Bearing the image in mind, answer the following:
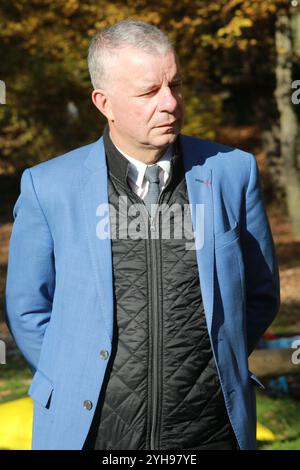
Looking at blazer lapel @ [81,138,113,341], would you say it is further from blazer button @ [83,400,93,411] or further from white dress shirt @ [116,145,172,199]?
blazer button @ [83,400,93,411]

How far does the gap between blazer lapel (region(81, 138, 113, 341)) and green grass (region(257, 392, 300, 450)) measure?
2866mm

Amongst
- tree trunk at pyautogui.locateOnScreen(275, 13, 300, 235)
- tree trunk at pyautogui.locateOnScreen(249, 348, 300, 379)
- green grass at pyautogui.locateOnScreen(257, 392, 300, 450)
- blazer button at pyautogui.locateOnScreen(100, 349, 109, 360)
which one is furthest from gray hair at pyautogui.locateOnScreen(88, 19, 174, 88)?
tree trunk at pyautogui.locateOnScreen(275, 13, 300, 235)

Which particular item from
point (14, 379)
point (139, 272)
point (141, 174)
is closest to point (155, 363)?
point (139, 272)

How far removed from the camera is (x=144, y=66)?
3.31 m

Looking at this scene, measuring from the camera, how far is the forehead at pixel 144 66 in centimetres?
330

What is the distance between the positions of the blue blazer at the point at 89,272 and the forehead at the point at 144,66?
34 centimetres

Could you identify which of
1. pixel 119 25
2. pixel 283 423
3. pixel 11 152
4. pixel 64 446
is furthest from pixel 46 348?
pixel 11 152

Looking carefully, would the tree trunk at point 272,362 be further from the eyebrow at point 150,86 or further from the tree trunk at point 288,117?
the tree trunk at point 288,117

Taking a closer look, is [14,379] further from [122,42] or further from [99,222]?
[122,42]

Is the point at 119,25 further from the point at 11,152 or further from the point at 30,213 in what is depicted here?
the point at 11,152

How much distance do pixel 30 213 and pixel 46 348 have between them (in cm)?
47

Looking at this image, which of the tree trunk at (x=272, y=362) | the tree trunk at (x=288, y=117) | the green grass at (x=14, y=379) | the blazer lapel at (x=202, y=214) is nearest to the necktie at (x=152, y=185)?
the blazer lapel at (x=202, y=214)

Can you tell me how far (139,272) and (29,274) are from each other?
0.43 meters

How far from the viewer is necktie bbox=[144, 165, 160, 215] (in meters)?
3.44
